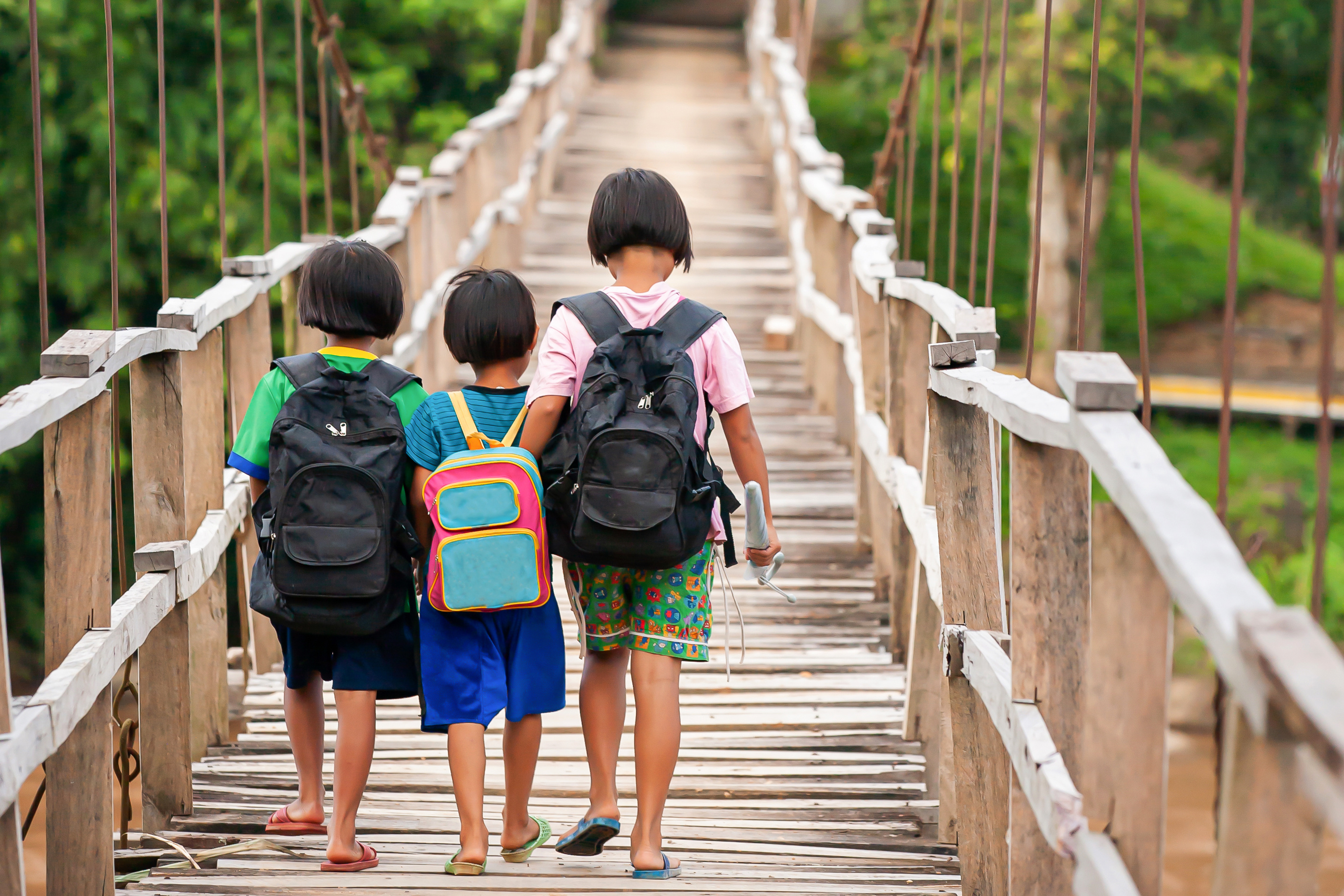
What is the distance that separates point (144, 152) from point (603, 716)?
8969mm

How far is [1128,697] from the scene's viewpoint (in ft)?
4.83

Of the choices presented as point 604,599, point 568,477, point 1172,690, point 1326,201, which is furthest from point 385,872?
point 1172,690

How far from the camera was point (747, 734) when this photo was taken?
3.22m

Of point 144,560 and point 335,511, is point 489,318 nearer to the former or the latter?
point 335,511

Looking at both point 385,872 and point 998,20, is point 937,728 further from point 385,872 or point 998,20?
point 998,20

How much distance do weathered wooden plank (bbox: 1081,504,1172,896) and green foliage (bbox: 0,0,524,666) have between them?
8.91m

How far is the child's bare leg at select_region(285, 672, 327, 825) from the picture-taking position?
2479mm

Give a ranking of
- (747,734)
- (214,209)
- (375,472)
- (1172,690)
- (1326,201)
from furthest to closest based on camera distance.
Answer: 1. (1172,690)
2. (214,209)
3. (747,734)
4. (375,472)
5. (1326,201)

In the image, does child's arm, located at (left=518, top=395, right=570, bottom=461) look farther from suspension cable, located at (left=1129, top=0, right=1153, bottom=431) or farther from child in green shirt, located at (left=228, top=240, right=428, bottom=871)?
suspension cable, located at (left=1129, top=0, right=1153, bottom=431)

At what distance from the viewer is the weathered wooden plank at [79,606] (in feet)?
6.72

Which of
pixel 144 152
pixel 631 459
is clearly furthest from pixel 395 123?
pixel 631 459

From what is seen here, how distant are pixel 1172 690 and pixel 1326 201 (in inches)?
400

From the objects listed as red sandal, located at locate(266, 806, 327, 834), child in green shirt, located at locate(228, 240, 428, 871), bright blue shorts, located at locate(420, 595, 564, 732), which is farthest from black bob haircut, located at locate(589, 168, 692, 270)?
red sandal, located at locate(266, 806, 327, 834)

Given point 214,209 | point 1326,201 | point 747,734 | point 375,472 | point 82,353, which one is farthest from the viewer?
point 214,209
